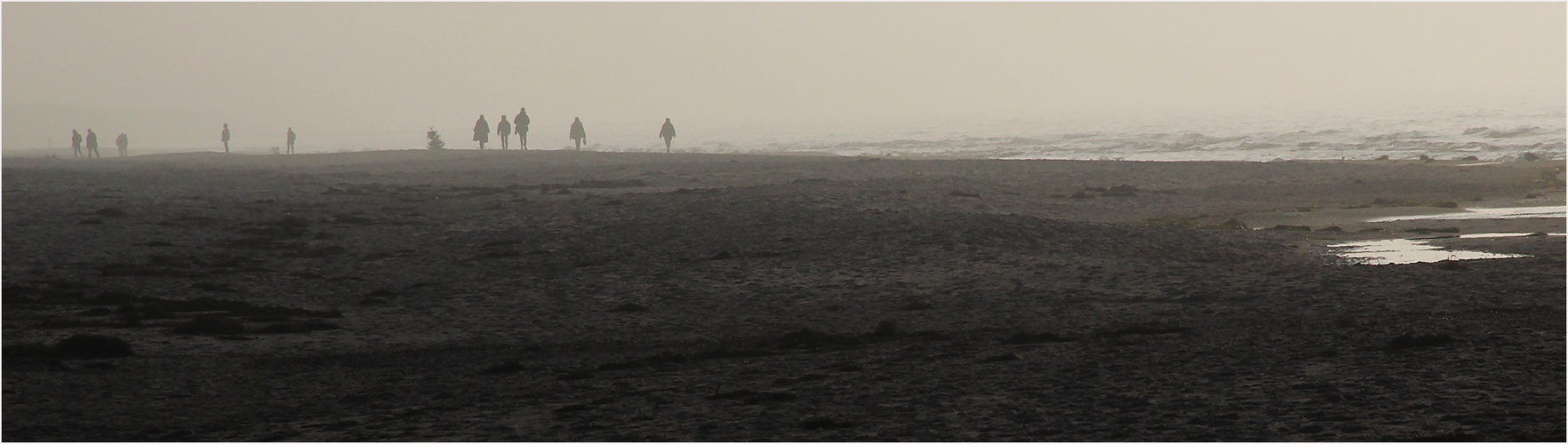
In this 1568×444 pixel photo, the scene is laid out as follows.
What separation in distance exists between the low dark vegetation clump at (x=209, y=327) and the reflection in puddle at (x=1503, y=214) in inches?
803

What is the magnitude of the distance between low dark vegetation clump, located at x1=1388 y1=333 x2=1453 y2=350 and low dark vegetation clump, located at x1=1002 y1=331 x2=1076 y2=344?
2.68 metres

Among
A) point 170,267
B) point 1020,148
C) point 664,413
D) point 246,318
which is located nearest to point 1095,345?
point 664,413

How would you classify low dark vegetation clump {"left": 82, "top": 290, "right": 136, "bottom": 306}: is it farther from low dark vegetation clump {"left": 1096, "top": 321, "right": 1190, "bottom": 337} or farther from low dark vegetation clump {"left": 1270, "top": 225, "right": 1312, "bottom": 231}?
low dark vegetation clump {"left": 1270, "top": 225, "right": 1312, "bottom": 231}

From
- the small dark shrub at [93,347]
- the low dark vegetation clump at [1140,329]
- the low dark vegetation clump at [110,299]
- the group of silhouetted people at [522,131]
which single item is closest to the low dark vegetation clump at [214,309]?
the low dark vegetation clump at [110,299]

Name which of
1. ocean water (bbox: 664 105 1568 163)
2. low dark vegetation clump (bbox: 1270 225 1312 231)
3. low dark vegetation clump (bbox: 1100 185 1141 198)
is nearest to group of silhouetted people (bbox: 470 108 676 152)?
ocean water (bbox: 664 105 1568 163)

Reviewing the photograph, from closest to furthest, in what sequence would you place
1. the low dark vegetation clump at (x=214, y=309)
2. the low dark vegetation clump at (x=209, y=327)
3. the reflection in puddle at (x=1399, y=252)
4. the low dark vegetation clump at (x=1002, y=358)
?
the low dark vegetation clump at (x=1002, y=358) → the low dark vegetation clump at (x=209, y=327) → the low dark vegetation clump at (x=214, y=309) → the reflection in puddle at (x=1399, y=252)

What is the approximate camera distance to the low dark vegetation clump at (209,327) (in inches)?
507

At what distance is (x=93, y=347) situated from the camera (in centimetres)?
1135

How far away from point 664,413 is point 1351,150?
213 ft

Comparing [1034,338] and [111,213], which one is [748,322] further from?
[111,213]

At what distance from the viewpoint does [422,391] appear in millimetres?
10148

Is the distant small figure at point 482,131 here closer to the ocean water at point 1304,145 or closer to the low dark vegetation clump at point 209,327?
the ocean water at point 1304,145

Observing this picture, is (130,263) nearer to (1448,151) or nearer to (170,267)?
(170,267)

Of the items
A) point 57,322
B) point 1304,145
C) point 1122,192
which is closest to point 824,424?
point 57,322
